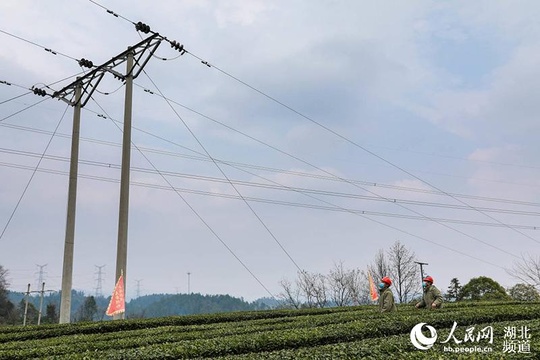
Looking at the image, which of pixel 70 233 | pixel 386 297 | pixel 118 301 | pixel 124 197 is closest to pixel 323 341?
pixel 386 297

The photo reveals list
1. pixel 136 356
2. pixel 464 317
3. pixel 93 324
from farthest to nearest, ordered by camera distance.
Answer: pixel 93 324, pixel 464 317, pixel 136 356

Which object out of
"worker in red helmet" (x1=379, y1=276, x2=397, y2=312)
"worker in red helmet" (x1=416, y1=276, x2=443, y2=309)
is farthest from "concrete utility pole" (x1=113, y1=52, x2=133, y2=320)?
"worker in red helmet" (x1=416, y1=276, x2=443, y2=309)

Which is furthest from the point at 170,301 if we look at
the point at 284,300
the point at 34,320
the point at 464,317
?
the point at 464,317

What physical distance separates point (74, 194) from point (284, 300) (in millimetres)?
37084

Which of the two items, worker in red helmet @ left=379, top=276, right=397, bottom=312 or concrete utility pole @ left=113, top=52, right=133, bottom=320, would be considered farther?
concrete utility pole @ left=113, top=52, right=133, bottom=320

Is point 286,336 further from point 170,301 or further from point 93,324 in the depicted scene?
point 170,301

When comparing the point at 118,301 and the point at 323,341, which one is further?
the point at 118,301

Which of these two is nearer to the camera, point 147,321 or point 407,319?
point 407,319

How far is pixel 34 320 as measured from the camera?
64.2 m

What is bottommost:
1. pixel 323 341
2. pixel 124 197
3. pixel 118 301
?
pixel 323 341

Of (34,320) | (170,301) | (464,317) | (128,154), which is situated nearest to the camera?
(464,317)

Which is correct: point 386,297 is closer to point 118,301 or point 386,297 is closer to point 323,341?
point 323,341

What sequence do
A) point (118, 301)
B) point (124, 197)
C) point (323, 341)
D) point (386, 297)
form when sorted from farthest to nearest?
1. point (124, 197)
2. point (118, 301)
3. point (386, 297)
4. point (323, 341)

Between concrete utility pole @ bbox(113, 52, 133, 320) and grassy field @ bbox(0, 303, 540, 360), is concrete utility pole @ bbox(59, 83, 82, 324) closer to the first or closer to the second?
concrete utility pole @ bbox(113, 52, 133, 320)
